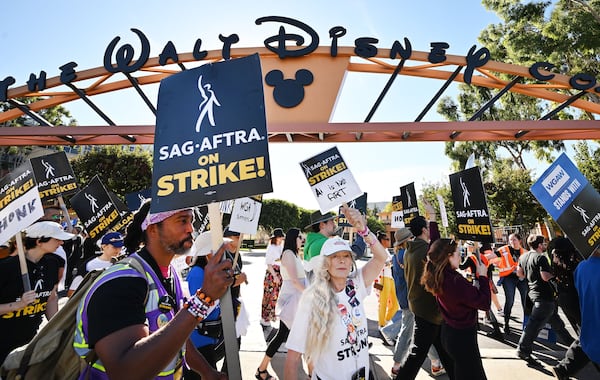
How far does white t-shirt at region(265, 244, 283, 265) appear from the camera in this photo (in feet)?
25.8

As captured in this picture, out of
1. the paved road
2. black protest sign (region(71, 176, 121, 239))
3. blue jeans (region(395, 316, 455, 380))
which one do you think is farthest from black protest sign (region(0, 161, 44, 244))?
blue jeans (region(395, 316, 455, 380))

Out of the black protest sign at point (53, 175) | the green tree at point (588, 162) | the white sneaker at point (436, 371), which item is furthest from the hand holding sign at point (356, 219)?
the green tree at point (588, 162)

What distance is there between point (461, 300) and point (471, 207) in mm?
1566

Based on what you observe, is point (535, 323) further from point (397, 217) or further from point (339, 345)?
point (339, 345)

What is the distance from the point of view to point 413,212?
698 centimetres

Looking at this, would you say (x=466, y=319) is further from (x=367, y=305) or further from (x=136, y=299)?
(x=367, y=305)

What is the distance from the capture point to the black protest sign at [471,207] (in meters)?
4.27

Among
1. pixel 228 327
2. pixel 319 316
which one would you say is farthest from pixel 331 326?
pixel 228 327

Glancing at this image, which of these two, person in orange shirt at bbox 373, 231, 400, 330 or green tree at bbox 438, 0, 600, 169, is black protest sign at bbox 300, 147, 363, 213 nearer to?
person in orange shirt at bbox 373, 231, 400, 330

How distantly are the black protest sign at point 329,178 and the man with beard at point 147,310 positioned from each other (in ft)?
9.78

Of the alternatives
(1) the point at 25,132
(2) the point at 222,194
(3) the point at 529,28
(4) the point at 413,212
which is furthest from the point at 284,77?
(3) the point at 529,28

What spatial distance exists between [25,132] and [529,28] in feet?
60.9

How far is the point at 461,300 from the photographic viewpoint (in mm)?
3371

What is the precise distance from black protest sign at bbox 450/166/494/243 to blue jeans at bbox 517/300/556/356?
2.03 metres
